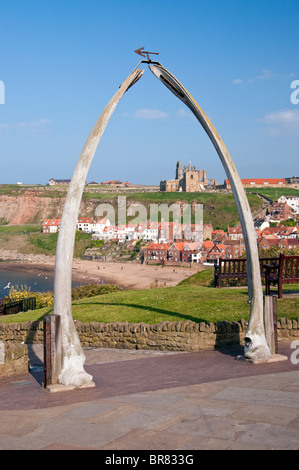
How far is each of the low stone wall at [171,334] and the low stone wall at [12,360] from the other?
3169mm

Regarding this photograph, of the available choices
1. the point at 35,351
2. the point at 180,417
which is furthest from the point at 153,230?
the point at 180,417

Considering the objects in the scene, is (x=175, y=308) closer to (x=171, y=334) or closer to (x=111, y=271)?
(x=171, y=334)

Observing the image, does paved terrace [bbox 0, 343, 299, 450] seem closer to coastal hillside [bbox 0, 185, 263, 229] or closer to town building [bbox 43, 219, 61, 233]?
town building [bbox 43, 219, 61, 233]

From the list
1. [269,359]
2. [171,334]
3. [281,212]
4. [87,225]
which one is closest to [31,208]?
[87,225]

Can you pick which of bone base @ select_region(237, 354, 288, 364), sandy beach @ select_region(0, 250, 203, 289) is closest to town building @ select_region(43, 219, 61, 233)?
sandy beach @ select_region(0, 250, 203, 289)

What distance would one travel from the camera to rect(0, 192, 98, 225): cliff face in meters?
179

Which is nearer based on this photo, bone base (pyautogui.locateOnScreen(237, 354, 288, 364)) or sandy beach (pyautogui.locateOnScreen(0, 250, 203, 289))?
bone base (pyautogui.locateOnScreen(237, 354, 288, 364))

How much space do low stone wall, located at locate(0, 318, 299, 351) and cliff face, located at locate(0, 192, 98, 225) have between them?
16303 centimetres

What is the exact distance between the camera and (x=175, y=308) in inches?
618

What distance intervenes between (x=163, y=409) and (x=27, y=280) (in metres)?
79.3

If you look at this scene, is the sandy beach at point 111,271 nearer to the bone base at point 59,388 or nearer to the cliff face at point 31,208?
the bone base at point 59,388

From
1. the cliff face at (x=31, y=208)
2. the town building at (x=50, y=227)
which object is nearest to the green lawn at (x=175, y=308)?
the town building at (x=50, y=227)
